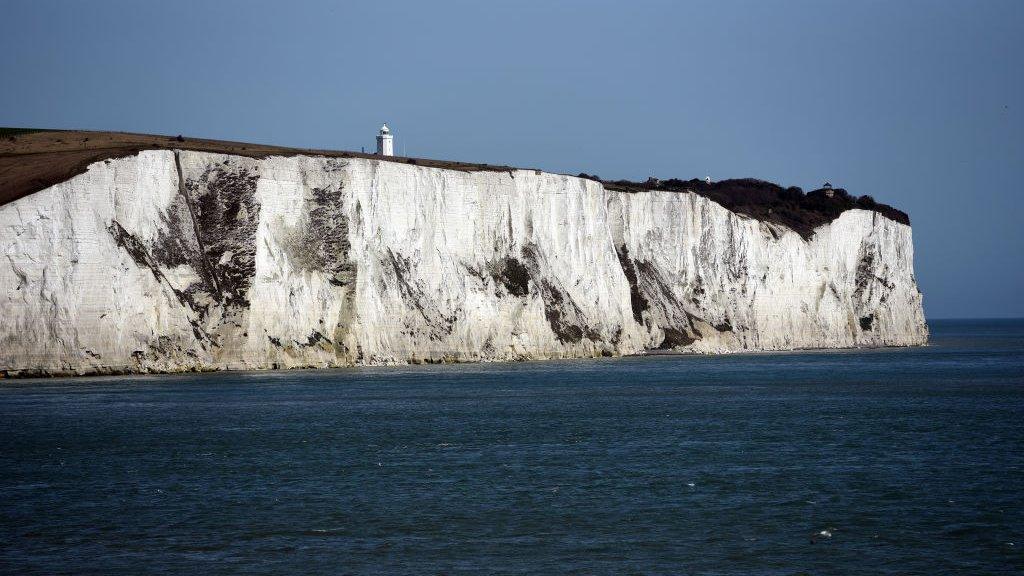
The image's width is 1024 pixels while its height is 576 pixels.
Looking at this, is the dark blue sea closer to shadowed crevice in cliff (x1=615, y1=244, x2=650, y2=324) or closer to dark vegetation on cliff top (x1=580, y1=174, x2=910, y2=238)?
shadowed crevice in cliff (x1=615, y1=244, x2=650, y2=324)

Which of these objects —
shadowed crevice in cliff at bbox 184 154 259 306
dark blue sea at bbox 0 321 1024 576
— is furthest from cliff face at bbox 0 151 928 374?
dark blue sea at bbox 0 321 1024 576

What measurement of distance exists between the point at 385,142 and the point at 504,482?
53995 mm

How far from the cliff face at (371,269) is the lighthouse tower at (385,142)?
1346cm

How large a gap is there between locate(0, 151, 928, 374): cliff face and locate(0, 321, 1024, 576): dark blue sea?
4.50 meters

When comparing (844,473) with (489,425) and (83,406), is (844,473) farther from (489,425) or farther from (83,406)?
(83,406)

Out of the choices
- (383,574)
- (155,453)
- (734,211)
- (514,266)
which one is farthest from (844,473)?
(734,211)

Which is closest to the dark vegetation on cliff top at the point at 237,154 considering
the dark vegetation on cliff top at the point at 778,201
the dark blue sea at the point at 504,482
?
the dark vegetation on cliff top at the point at 778,201

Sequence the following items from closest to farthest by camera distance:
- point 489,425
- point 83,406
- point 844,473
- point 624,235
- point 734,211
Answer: point 844,473, point 489,425, point 83,406, point 624,235, point 734,211

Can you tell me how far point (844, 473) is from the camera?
22094 mm

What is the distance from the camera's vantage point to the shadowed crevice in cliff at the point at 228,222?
4812 cm

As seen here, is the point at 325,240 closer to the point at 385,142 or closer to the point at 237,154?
the point at 237,154

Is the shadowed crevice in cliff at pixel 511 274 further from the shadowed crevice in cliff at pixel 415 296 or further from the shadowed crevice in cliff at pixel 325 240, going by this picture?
the shadowed crevice in cliff at pixel 325 240

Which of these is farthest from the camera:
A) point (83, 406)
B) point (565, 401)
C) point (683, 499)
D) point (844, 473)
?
point (565, 401)

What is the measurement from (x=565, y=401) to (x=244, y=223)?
58.5 ft
